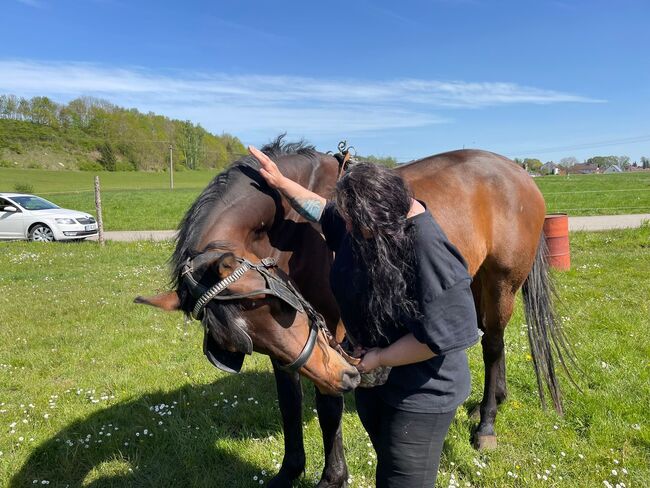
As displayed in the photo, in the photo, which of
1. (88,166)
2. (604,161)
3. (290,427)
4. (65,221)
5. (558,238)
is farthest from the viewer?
(604,161)

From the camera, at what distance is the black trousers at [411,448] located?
1719 millimetres

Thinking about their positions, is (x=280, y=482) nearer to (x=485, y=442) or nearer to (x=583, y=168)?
(x=485, y=442)

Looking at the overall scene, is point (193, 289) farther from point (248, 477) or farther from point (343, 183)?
point (248, 477)

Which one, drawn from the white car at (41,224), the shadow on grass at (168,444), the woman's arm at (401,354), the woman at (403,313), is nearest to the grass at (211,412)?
the shadow on grass at (168,444)

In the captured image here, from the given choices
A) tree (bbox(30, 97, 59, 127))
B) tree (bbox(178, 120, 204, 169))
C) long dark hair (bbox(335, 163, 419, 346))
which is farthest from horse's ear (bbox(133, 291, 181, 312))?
tree (bbox(30, 97, 59, 127))

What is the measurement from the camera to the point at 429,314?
5.06 feet

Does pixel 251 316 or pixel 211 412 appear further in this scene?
pixel 211 412

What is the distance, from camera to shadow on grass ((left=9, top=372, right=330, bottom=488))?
115 inches

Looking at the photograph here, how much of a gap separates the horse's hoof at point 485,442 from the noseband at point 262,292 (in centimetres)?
203

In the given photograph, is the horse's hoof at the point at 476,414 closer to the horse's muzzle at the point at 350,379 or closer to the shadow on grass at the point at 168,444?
the shadow on grass at the point at 168,444

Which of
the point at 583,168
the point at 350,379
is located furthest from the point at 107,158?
the point at 583,168

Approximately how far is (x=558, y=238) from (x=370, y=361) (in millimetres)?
6601

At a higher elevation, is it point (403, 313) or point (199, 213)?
point (199, 213)

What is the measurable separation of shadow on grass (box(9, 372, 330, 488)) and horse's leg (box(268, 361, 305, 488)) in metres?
0.14
